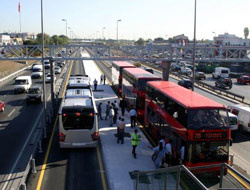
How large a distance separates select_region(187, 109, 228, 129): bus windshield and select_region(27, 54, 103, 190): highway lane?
461 cm

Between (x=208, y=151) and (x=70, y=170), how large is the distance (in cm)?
617

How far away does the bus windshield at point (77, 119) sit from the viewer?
608 inches

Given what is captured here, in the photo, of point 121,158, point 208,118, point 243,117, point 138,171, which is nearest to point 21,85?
point 121,158

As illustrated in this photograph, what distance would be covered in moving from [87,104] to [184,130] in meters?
6.01

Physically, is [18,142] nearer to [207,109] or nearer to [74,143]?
[74,143]

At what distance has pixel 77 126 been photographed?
1553 cm

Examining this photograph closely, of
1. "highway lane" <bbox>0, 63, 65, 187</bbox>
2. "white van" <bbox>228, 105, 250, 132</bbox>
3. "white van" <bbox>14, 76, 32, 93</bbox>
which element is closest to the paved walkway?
"highway lane" <bbox>0, 63, 65, 187</bbox>

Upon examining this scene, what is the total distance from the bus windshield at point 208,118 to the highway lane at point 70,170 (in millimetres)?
4614

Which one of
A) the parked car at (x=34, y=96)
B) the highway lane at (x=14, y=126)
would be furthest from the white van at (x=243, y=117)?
the parked car at (x=34, y=96)

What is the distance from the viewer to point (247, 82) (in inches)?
1900

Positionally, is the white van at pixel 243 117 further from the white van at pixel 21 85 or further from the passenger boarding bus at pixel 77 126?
the white van at pixel 21 85

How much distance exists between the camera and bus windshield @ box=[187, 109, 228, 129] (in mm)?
12380

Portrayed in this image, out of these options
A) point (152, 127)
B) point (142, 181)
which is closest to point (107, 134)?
point (152, 127)

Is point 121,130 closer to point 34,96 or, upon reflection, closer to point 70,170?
point 70,170
